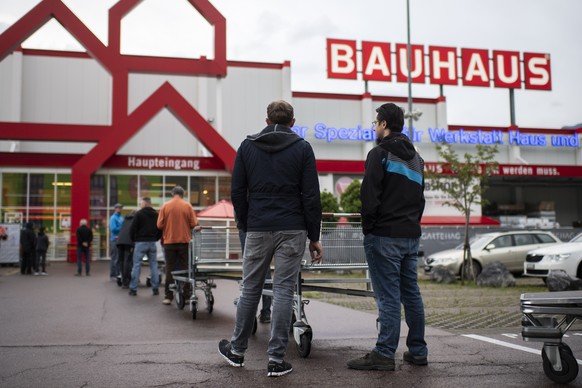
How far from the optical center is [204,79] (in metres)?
33.7

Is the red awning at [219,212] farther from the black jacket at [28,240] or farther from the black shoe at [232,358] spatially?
the black shoe at [232,358]

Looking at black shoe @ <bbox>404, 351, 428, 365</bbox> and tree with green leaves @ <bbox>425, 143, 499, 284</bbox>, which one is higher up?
tree with green leaves @ <bbox>425, 143, 499, 284</bbox>

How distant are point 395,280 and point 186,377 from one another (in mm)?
1818

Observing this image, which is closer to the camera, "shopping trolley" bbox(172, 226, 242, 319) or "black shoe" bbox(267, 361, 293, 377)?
"black shoe" bbox(267, 361, 293, 377)

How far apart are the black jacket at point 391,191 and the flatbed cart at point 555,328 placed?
3.66 ft

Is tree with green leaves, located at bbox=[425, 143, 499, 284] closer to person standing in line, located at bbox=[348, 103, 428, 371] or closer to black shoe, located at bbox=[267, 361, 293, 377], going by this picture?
person standing in line, located at bbox=[348, 103, 428, 371]

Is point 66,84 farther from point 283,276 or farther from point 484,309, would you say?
point 283,276

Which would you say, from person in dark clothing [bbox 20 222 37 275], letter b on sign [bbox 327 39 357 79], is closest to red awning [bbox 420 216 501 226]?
letter b on sign [bbox 327 39 357 79]

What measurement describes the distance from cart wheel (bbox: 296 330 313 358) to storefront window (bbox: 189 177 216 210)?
24.4m

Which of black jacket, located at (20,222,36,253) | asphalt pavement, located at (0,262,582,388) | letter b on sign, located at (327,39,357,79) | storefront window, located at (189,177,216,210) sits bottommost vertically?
asphalt pavement, located at (0,262,582,388)

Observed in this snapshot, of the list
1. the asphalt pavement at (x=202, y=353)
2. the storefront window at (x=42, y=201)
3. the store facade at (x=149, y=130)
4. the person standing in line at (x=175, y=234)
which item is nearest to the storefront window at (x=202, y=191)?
the store facade at (x=149, y=130)

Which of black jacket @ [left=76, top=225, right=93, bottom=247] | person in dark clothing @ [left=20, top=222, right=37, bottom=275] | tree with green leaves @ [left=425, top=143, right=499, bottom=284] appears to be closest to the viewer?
tree with green leaves @ [left=425, top=143, right=499, bottom=284]

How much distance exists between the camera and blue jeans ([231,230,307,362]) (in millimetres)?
4828

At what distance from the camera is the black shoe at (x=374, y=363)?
16.0 feet
